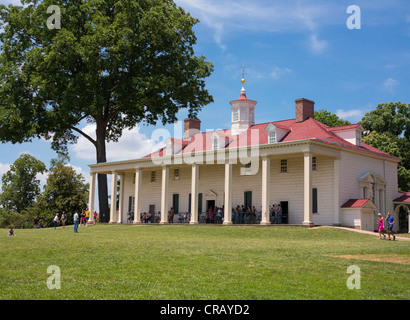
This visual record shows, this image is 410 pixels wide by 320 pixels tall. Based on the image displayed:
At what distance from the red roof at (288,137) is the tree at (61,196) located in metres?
23.4

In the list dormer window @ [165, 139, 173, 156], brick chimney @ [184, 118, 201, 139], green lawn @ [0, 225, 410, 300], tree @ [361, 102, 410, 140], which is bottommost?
green lawn @ [0, 225, 410, 300]

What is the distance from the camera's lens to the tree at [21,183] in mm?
91469

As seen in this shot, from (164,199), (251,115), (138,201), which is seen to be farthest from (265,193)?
(138,201)

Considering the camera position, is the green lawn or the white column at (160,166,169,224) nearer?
the green lawn

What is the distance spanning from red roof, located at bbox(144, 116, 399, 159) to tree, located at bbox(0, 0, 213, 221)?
12.2 ft

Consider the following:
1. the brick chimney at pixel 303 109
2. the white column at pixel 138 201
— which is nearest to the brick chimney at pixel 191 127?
the white column at pixel 138 201

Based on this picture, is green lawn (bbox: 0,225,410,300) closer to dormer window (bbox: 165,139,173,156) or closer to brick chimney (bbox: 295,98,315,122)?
brick chimney (bbox: 295,98,315,122)

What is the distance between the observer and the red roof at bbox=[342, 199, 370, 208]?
34.4 metres

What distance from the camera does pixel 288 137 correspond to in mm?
39250

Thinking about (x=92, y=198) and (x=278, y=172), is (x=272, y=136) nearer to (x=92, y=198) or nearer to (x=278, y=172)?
(x=278, y=172)

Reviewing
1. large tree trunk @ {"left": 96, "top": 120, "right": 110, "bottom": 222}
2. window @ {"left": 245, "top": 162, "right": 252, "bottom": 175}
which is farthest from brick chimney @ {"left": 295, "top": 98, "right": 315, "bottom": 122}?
large tree trunk @ {"left": 96, "top": 120, "right": 110, "bottom": 222}
